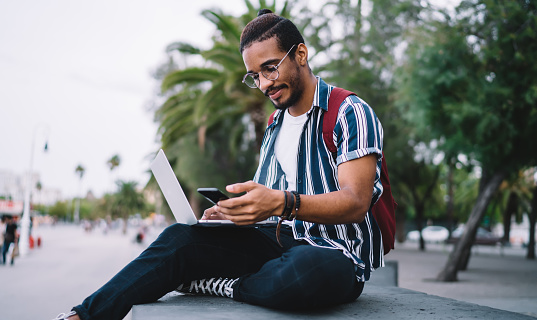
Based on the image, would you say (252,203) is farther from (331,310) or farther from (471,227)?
(471,227)

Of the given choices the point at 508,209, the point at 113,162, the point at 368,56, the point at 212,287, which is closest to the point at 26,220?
the point at 368,56

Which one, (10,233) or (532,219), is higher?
(532,219)

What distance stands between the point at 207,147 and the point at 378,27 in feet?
26.7

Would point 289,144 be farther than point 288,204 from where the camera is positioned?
Yes

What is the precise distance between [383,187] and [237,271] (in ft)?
2.85

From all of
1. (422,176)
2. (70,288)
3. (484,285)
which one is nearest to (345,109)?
(70,288)

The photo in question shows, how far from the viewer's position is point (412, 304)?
2436mm

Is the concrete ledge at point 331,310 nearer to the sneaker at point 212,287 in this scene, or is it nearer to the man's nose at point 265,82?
the sneaker at point 212,287

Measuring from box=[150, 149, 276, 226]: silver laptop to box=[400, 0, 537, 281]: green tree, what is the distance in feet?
24.8

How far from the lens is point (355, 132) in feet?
7.08

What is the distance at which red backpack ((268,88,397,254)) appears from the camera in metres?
2.36

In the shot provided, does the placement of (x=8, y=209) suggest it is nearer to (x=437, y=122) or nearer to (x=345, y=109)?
(x=437, y=122)

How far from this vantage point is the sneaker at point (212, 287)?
249 centimetres

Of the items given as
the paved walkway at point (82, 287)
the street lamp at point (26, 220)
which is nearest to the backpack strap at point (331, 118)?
the paved walkway at point (82, 287)
